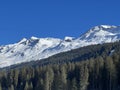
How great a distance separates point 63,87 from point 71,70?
2274 cm

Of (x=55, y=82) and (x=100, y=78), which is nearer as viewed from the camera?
(x=100, y=78)

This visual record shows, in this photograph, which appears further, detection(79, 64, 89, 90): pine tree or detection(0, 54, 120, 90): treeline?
detection(79, 64, 89, 90): pine tree

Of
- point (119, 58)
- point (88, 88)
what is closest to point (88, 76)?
point (88, 88)

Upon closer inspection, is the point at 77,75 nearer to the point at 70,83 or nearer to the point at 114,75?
the point at 70,83

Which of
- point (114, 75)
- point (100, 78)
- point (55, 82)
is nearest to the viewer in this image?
point (114, 75)

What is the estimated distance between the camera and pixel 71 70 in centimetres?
19788

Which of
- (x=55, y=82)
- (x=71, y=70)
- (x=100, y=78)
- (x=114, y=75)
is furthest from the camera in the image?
(x=71, y=70)

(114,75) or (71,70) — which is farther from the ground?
(71,70)

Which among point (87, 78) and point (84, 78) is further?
point (84, 78)

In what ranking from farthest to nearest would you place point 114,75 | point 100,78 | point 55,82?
point 55,82
point 100,78
point 114,75

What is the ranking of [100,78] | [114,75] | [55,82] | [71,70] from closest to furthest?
[114,75] → [100,78] → [55,82] → [71,70]

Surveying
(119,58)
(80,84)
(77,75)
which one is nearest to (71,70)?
(77,75)

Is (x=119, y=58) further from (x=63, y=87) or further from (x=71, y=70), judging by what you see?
(x=71, y=70)

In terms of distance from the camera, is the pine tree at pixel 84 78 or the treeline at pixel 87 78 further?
the pine tree at pixel 84 78
